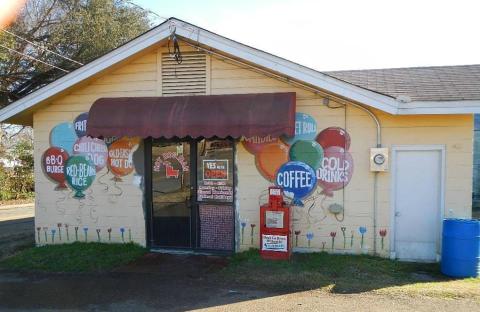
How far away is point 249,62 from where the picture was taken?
26.3 feet

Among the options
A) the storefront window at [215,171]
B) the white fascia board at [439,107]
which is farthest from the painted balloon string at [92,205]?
the white fascia board at [439,107]

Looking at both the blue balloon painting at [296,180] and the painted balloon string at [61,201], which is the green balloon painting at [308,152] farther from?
the painted balloon string at [61,201]

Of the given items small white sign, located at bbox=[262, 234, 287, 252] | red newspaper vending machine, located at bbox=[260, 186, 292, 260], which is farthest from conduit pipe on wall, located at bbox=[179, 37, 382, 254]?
small white sign, located at bbox=[262, 234, 287, 252]

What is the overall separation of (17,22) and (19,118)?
1129 cm

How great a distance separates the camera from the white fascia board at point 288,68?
725 cm

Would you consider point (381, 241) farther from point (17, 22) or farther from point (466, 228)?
point (17, 22)

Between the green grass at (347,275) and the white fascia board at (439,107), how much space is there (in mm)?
2584

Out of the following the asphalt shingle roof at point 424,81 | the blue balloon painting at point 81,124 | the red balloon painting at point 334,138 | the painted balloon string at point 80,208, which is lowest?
the painted balloon string at point 80,208

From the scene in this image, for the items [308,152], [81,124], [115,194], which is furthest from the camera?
[81,124]

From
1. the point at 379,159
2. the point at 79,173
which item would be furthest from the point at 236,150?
the point at 79,173

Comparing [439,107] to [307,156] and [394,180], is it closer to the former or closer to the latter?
[394,180]

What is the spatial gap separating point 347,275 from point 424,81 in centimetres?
438

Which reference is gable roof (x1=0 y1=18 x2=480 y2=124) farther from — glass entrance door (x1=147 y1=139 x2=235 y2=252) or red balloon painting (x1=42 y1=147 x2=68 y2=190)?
glass entrance door (x1=147 y1=139 x2=235 y2=252)

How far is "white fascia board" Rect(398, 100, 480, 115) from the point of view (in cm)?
694
